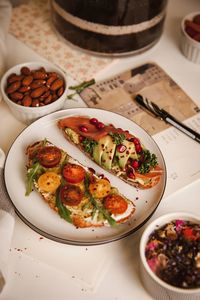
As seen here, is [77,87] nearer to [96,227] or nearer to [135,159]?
[135,159]

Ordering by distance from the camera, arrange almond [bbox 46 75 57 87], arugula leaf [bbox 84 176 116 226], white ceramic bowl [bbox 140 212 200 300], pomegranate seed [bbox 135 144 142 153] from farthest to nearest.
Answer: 1. almond [bbox 46 75 57 87]
2. pomegranate seed [bbox 135 144 142 153]
3. arugula leaf [bbox 84 176 116 226]
4. white ceramic bowl [bbox 140 212 200 300]

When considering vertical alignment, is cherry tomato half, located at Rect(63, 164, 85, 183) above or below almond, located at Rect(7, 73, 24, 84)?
below

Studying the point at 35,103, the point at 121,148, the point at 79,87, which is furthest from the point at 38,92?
the point at 121,148

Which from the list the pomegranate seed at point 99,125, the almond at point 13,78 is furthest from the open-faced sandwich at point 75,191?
the almond at point 13,78

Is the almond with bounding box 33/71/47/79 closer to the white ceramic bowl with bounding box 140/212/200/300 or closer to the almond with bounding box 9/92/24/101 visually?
the almond with bounding box 9/92/24/101

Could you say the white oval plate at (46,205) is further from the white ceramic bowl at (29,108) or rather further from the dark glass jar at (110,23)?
the dark glass jar at (110,23)

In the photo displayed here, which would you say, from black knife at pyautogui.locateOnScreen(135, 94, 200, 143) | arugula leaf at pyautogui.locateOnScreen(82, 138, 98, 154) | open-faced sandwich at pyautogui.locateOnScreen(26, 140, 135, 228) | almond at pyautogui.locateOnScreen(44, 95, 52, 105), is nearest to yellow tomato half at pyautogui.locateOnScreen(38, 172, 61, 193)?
open-faced sandwich at pyautogui.locateOnScreen(26, 140, 135, 228)
